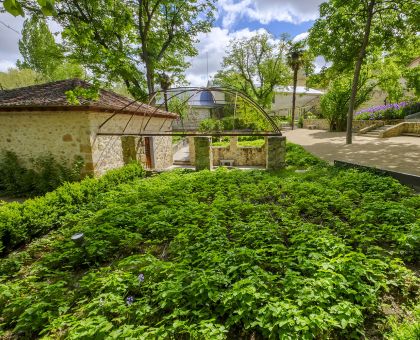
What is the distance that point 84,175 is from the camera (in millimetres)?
9750

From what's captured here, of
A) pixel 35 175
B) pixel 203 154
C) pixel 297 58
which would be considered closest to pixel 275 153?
pixel 203 154

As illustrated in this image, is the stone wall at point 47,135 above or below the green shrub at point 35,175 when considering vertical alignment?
above

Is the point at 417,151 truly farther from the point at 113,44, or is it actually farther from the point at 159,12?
the point at 113,44

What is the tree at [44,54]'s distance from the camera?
57.1 feet

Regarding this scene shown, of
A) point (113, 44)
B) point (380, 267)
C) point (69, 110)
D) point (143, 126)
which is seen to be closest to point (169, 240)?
point (380, 267)

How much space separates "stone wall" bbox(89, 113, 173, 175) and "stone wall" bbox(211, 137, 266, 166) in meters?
4.35

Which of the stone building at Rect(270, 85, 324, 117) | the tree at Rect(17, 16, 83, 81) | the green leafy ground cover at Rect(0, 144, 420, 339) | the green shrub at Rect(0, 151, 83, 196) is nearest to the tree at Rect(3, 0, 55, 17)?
the green leafy ground cover at Rect(0, 144, 420, 339)

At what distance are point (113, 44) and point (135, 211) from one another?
16579 millimetres

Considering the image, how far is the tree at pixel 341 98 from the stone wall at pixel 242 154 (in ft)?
38.6

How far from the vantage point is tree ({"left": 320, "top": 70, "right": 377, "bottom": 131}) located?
72.5ft

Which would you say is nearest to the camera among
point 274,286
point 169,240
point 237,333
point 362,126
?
point 237,333

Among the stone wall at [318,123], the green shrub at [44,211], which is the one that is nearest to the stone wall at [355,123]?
the stone wall at [318,123]

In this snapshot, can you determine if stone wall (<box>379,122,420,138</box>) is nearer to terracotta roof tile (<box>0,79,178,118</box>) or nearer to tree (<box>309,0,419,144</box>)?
tree (<box>309,0,419,144</box>)

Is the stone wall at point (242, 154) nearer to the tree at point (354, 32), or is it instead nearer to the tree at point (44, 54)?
the tree at point (354, 32)
